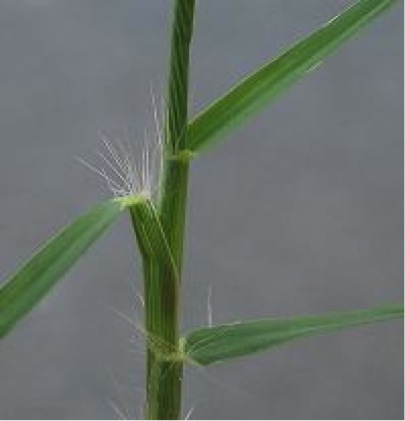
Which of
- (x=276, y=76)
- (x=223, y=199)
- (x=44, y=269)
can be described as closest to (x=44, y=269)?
(x=44, y=269)

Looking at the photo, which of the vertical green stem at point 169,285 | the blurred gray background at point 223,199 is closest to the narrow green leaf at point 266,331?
the vertical green stem at point 169,285

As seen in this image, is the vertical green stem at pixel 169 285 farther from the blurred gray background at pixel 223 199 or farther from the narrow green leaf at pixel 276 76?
the blurred gray background at pixel 223 199

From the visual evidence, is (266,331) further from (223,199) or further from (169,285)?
(223,199)

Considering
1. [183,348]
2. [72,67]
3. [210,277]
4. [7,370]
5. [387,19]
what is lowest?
[183,348]

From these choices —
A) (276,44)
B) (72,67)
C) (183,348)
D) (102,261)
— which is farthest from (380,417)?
(183,348)

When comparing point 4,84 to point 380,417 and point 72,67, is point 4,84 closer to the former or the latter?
point 72,67
